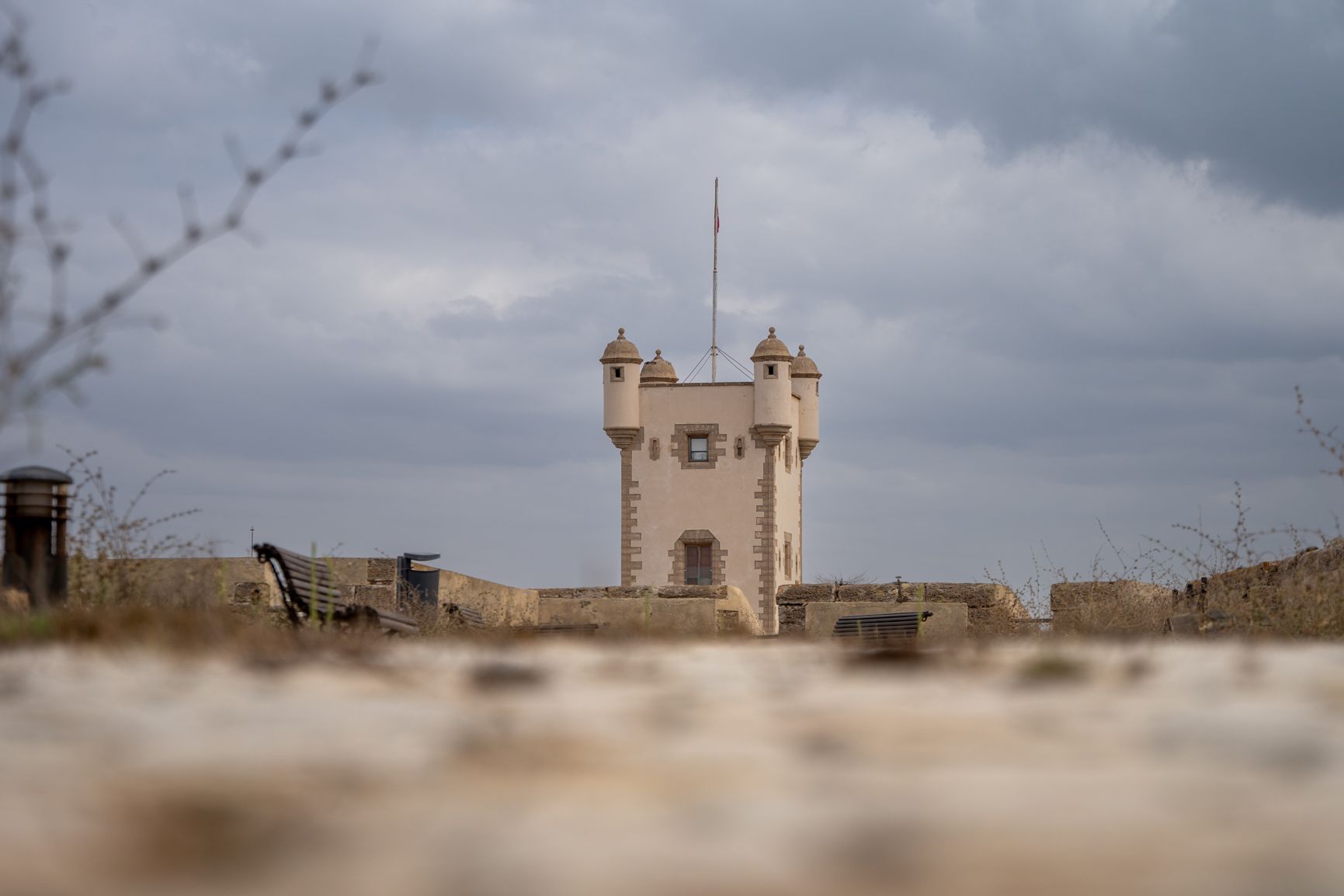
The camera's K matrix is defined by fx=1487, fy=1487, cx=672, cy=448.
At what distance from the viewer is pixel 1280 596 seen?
8.94 m

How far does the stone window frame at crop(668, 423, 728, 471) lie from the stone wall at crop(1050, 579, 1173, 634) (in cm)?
3065

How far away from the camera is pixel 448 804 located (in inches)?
78.6

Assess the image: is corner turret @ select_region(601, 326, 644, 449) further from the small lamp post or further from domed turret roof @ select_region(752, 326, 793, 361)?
the small lamp post

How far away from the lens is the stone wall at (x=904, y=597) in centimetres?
1714

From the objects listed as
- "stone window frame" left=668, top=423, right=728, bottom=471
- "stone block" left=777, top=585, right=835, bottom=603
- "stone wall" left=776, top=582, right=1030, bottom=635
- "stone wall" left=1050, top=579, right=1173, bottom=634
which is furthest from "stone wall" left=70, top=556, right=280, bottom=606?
"stone window frame" left=668, top=423, right=728, bottom=471

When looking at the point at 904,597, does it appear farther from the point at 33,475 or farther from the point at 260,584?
the point at 33,475

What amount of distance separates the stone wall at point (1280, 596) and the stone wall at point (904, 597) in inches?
219

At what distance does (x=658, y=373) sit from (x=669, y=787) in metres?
43.5

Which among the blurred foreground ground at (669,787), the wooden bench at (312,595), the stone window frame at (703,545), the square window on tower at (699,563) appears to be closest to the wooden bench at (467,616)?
the wooden bench at (312,595)

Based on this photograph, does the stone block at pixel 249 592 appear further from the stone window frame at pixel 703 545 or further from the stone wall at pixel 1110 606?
the stone window frame at pixel 703 545

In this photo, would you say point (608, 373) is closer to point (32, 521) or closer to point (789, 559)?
point (789, 559)

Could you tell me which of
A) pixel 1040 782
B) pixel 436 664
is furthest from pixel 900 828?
pixel 436 664

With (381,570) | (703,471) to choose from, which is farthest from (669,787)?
(703,471)

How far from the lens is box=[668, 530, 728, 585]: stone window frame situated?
144 ft
